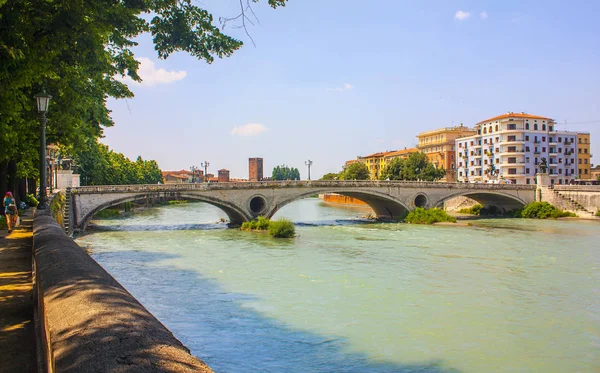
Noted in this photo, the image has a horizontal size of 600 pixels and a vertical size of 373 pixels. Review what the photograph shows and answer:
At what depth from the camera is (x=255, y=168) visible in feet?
538

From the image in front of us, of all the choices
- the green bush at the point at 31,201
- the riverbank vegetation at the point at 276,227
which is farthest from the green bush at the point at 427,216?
the green bush at the point at 31,201

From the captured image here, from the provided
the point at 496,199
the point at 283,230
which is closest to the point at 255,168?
the point at 496,199

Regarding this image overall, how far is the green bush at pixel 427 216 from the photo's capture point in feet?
164

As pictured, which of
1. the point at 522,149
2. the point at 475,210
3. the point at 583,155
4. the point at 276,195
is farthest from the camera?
the point at 583,155

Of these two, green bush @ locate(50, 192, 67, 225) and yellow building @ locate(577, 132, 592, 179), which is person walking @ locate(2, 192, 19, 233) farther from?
yellow building @ locate(577, 132, 592, 179)

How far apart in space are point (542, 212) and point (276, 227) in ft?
113

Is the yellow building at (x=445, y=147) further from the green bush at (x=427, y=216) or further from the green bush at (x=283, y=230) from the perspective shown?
the green bush at (x=283, y=230)

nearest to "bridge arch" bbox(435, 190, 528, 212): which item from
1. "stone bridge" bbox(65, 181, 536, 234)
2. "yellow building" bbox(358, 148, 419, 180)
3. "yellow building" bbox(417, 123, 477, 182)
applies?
"stone bridge" bbox(65, 181, 536, 234)

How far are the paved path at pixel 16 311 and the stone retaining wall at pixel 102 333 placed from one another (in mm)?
840

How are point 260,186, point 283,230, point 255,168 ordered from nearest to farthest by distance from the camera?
point 283,230, point 260,186, point 255,168

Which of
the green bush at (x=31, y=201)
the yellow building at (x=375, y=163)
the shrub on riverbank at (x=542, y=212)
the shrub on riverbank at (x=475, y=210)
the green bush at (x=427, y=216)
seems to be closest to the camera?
the green bush at (x=31, y=201)

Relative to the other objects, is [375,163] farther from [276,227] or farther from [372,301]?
[372,301]

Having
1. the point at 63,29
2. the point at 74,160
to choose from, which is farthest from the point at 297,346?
the point at 74,160

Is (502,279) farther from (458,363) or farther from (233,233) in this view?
(233,233)
